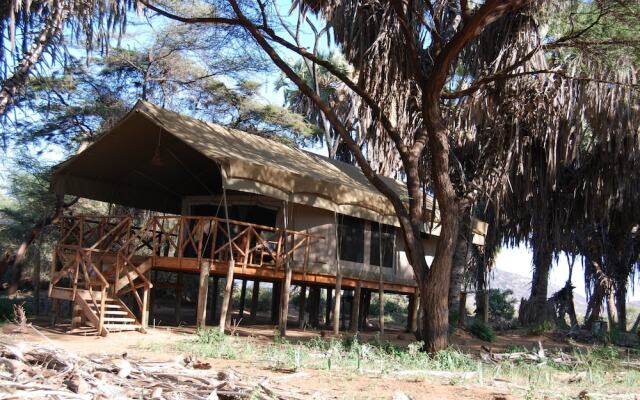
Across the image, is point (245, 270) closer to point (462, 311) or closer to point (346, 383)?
point (346, 383)

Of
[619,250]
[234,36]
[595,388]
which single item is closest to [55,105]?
[234,36]

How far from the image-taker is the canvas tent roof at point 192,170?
13.8m

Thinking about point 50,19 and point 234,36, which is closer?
point 234,36

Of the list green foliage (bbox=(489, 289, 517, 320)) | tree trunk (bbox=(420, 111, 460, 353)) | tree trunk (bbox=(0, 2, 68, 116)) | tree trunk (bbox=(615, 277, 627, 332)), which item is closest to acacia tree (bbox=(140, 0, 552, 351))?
tree trunk (bbox=(420, 111, 460, 353))

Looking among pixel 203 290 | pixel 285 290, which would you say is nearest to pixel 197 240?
pixel 203 290

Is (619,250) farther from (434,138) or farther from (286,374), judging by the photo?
(286,374)

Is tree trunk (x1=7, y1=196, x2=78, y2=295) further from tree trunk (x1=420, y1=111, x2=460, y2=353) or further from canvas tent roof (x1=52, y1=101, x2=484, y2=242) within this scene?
tree trunk (x1=420, y1=111, x2=460, y2=353)

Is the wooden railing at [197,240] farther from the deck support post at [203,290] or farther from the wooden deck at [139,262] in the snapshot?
the deck support post at [203,290]

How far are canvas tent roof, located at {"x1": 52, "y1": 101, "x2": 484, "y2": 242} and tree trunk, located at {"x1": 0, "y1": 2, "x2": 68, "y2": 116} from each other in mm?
2038

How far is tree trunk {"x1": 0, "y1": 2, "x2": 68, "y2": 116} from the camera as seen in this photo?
620 inches

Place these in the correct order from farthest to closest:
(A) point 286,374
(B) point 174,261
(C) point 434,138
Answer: (B) point 174,261, (C) point 434,138, (A) point 286,374

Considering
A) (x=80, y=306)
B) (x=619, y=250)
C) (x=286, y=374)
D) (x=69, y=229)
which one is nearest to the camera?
(x=286, y=374)

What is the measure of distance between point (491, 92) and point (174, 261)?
702 centimetres

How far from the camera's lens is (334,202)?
15.6 meters
